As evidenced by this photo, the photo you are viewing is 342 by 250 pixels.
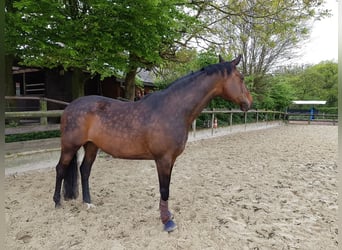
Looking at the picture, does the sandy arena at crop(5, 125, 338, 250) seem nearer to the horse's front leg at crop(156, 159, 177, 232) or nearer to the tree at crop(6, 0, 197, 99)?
the horse's front leg at crop(156, 159, 177, 232)

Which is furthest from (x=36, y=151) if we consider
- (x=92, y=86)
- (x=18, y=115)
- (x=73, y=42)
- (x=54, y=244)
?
(x=92, y=86)

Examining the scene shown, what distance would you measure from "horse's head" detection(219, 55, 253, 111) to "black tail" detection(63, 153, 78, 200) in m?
1.85

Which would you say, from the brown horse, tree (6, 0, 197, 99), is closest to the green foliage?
tree (6, 0, 197, 99)

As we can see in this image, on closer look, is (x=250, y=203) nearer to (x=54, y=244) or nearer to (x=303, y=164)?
(x=54, y=244)

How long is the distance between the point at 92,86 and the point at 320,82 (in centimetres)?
2663

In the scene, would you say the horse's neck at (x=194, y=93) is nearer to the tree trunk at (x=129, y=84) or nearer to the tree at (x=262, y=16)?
the tree at (x=262, y=16)

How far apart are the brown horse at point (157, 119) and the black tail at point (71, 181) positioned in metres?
0.14

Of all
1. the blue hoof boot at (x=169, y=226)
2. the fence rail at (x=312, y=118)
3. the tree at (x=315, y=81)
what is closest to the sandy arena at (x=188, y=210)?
the blue hoof boot at (x=169, y=226)

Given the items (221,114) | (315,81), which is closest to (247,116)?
(221,114)

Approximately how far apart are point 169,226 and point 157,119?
102 centimetres

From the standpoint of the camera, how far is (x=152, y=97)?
2.66 metres

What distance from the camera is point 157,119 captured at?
2.49 metres

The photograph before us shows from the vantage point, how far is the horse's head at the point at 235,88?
2537 millimetres

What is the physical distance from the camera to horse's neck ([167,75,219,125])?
99.3 inches
